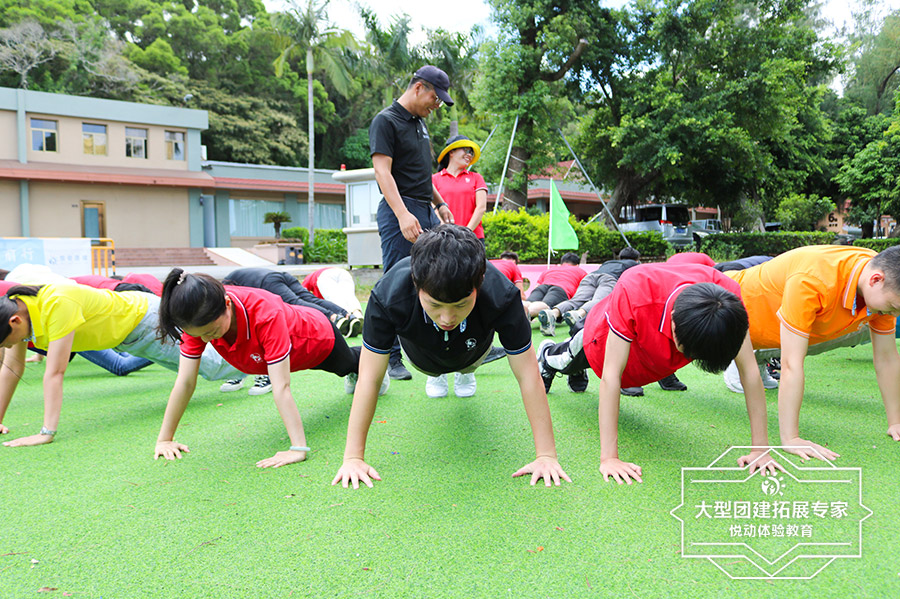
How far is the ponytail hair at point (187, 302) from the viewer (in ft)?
7.66

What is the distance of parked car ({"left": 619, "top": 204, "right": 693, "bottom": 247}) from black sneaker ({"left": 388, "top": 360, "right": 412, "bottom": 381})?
54.8ft

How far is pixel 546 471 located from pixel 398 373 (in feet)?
6.52

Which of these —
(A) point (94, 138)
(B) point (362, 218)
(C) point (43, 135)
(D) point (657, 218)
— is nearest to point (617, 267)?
(B) point (362, 218)

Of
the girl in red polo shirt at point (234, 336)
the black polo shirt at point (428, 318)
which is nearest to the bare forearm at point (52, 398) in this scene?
the girl in red polo shirt at point (234, 336)

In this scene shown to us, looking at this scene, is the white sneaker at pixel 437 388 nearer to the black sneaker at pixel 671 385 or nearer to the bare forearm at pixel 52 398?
the black sneaker at pixel 671 385

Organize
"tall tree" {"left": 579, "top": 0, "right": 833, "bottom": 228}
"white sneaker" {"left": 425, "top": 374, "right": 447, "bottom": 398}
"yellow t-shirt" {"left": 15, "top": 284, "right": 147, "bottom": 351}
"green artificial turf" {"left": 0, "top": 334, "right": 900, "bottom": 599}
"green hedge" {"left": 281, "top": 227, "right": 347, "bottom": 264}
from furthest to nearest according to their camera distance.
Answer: "green hedge" {"left": 281, "top": 227, "right": 347, "bottom": 264} < "tall tree" {"left": 579, "top": 0, "right": 833, "bottom": 228} < "white sneaker" {"left": 425, "top": 374, "right": 447, "bottom": 398} < "yellow t-shirt" {"left": 15, "top": 284, "right": 147, "bottom": 351} < "green artificial turf" {"left": 0, "top": 334, "right": 900, "bottom": 599}

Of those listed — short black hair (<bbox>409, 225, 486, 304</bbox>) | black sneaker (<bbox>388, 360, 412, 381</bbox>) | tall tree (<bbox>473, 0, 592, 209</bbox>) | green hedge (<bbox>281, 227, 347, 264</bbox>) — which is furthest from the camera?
green hedge (<bbox>281, 227, 347, 264</bbox>)

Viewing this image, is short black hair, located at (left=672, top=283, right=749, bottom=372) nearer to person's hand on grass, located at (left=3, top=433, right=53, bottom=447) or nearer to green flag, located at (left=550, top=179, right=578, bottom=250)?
person's hand on grass, located at (left=3, top=433, right=53, bottom=447)

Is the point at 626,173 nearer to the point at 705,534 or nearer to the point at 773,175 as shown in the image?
the point at 773,175

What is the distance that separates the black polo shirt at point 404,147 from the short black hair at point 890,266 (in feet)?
8.06

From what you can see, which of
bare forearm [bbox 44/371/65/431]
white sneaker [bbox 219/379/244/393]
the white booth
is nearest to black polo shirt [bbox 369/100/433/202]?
white sneaker [bbox 219/379/244/393]

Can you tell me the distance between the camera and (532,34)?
14.9 m

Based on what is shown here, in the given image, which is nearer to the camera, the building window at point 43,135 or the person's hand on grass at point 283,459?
the person's hand on grass at point 283,459

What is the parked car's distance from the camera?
1978 cm
